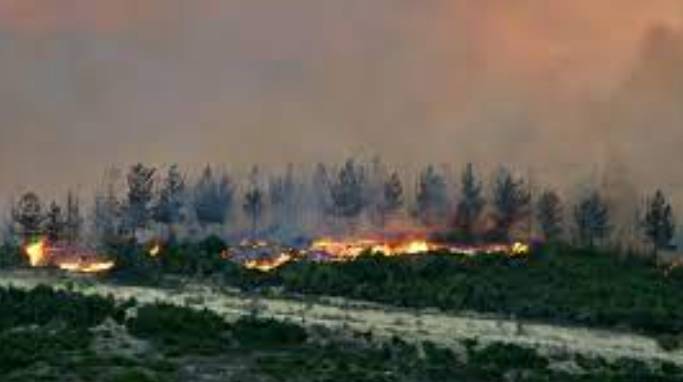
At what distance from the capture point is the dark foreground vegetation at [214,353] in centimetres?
13075

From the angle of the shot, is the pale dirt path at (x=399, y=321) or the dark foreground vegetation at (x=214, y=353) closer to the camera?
the dark foreground vegetation at (x=214, y=353)

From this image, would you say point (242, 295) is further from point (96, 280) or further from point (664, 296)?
point (664, 296)

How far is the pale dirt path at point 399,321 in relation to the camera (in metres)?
155

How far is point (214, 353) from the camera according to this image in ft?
463

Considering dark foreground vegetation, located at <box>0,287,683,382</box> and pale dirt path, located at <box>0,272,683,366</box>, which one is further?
pale dirt path, located at <box>0,272,683,366</box>

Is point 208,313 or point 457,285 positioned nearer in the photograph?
point 208,313

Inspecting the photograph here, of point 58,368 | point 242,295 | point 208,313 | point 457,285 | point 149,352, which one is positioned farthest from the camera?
point 457,285

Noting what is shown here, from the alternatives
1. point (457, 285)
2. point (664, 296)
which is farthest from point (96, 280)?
point (664, 296)

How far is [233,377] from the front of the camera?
12988 cm

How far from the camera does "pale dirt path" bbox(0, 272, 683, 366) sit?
154750 millimetres

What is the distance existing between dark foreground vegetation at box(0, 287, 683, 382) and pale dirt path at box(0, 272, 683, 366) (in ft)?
16.5

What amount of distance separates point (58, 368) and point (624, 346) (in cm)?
6255

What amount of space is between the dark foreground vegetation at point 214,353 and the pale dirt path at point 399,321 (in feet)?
16.5

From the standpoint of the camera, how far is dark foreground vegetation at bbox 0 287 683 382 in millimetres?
130750
